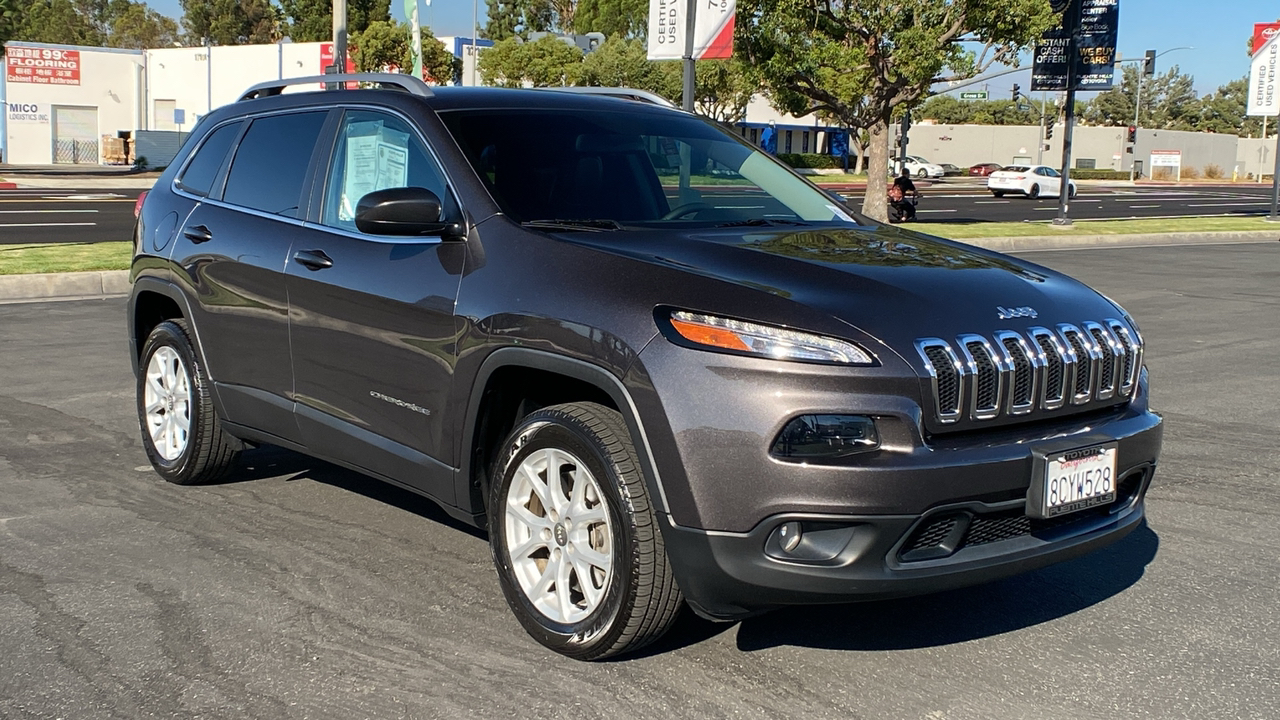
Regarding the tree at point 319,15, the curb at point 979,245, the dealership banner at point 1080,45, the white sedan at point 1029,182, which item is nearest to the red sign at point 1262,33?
the dealership banner at point 1080,45

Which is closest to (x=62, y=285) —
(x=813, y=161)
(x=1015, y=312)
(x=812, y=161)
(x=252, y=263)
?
(x=252, y=263)

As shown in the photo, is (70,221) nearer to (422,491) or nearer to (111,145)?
(422,491)

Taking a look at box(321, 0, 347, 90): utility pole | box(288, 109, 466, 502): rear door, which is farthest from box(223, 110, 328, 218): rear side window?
box(321, 0, 347, 90): utility pole

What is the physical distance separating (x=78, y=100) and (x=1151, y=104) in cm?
10916

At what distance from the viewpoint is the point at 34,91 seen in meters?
60.5

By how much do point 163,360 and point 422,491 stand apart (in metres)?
2.12

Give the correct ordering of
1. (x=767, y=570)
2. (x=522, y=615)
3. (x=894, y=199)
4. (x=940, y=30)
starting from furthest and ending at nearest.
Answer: (x=894, y=199)
(x=940, y=30)
(x=522, y=615)
(x=767, y=570)

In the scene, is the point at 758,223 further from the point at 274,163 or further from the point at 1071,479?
the point at 274,163

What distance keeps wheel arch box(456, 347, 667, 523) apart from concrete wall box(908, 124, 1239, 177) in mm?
91040

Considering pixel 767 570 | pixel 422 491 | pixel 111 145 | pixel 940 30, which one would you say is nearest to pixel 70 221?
pixel 940 30

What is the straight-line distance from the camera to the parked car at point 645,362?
131 inches

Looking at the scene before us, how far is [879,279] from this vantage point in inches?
148

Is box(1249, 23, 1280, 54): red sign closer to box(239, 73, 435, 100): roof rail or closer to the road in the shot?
the road

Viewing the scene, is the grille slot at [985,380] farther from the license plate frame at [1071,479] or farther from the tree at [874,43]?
the tree at [874,43]
